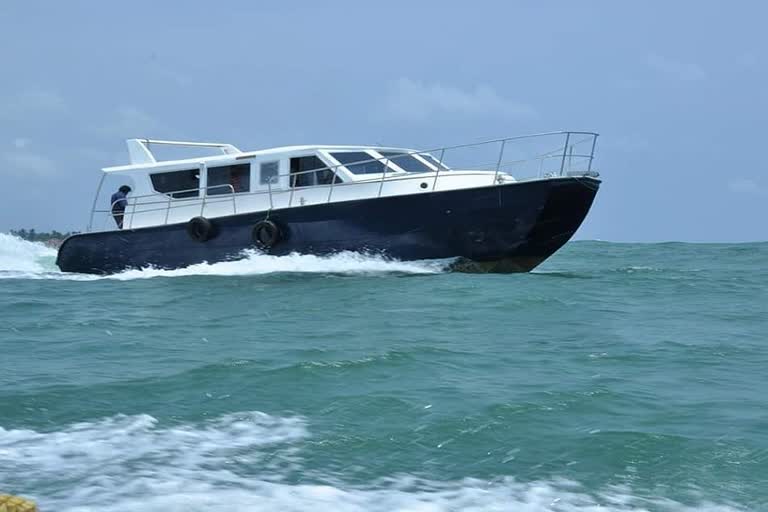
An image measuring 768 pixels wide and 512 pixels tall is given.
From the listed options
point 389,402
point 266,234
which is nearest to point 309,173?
point 266,234

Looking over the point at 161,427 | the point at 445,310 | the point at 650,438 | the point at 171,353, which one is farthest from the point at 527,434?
the point at 445,310

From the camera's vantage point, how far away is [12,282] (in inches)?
709

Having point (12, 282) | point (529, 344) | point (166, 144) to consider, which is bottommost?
point (12, 282)

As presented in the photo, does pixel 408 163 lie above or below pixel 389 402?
above

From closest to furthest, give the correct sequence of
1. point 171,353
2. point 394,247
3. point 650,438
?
point 650,438 → point 171,353 → point 394,247

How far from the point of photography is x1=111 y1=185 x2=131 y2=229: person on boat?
58.6 feet

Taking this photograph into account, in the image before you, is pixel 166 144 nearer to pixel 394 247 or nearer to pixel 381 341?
pixel 394 247

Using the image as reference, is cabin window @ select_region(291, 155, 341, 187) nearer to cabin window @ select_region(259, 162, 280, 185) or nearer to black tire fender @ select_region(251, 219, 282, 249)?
cabin window @ select_region(259, 162, 280, 185)

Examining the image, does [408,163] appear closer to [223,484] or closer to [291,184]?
[291,184]

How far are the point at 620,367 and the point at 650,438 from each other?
232cm

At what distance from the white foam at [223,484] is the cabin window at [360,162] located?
33.1ft

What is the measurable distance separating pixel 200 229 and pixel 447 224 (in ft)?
13.8

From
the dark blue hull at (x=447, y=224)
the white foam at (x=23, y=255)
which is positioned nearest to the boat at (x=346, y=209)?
the dark blue hull at (x=447, y=224)

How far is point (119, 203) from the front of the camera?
704 inches
